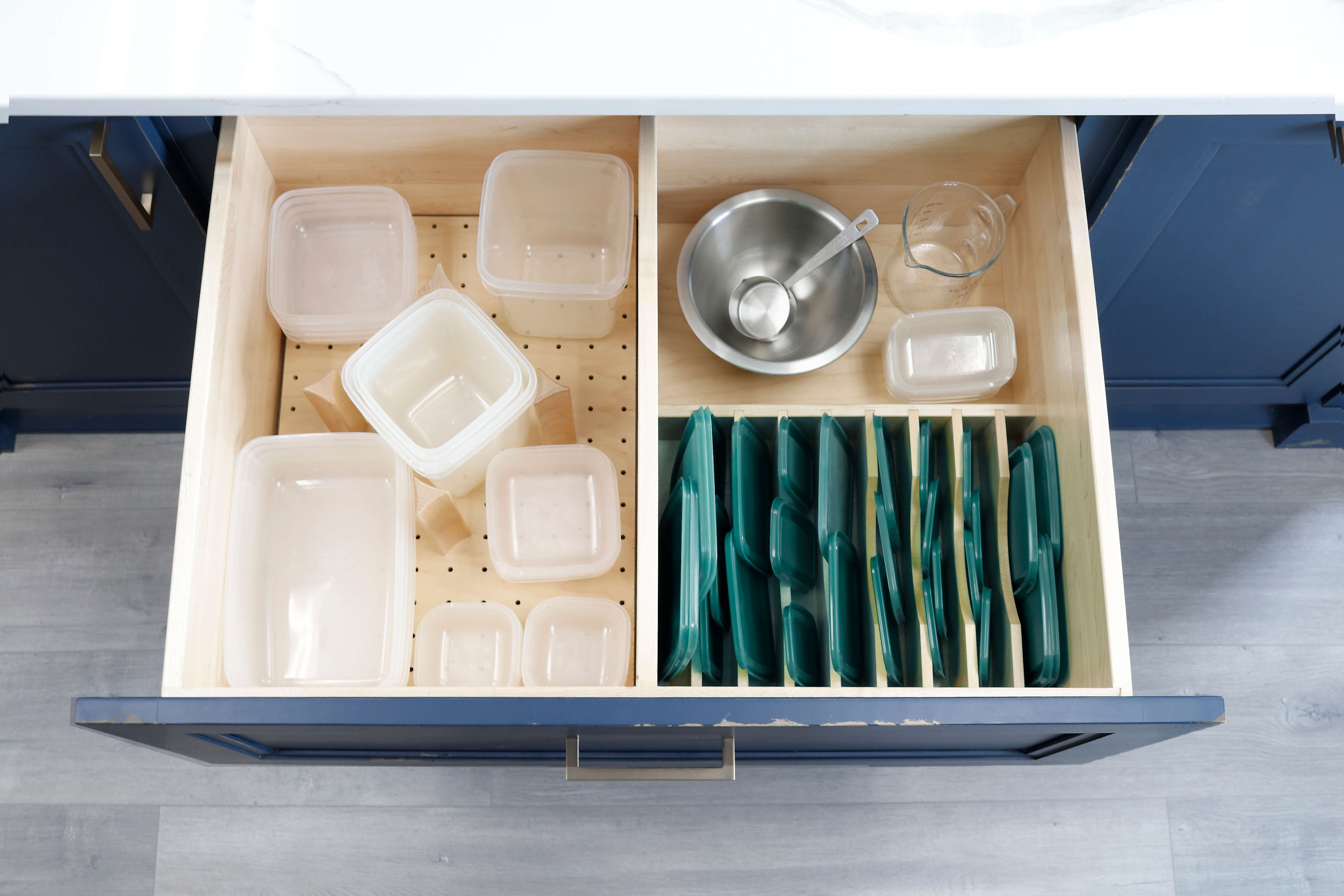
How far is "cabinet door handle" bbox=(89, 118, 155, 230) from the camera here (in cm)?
95

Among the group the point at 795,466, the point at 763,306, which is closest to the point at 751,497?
the point at 795,466

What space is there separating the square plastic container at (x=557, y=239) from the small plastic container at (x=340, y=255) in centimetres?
11

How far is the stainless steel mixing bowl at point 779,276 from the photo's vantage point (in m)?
1.16

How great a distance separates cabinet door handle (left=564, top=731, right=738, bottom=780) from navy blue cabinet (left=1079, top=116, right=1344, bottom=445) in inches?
32.6

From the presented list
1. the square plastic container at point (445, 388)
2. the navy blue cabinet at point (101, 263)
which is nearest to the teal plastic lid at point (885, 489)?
the square plastic container at point (445, 388)

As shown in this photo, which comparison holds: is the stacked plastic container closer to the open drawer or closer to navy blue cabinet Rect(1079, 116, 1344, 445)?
the open drawer

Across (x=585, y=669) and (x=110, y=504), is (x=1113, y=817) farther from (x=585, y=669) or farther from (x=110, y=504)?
(x=110, y=504)

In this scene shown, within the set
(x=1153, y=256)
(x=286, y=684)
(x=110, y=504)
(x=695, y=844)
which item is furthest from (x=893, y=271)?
(x=110, y=504)

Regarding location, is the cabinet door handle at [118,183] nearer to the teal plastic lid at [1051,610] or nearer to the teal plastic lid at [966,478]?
the teal plastic lid at [966,478]

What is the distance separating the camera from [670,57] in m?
0.95

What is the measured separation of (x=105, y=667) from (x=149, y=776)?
23 centimetres

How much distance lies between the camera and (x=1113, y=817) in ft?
5.44

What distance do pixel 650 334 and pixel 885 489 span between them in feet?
1.16

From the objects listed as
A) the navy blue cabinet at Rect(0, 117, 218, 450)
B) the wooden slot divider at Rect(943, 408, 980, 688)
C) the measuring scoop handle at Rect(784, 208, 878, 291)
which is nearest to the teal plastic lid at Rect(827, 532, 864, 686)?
the wooden slot divider at Rect(943, 408, 980, 688)
